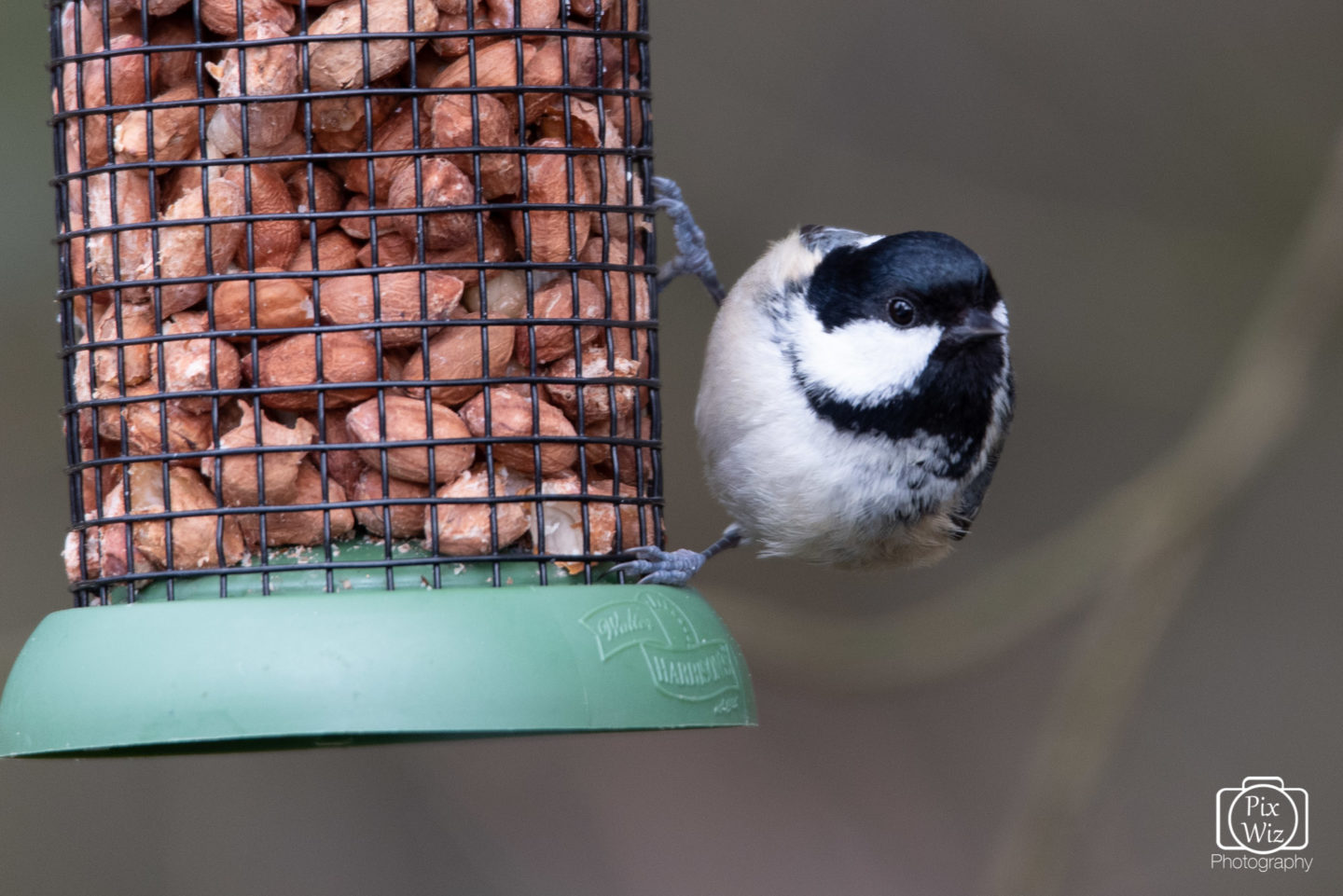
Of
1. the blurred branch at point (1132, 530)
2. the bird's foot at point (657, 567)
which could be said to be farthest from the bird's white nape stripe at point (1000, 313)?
the blurred branch at point (1132, 530)

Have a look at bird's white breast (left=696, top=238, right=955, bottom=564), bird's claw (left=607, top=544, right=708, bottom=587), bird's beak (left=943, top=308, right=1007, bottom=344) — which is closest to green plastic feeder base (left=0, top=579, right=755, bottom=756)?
bird's claw (left=607, top=544, right=708, bottom=587)

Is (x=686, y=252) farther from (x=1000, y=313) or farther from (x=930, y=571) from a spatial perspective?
(x=930, y=571)

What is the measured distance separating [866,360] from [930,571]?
2088mm

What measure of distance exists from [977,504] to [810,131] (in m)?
1.61

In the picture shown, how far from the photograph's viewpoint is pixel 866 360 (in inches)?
98.8

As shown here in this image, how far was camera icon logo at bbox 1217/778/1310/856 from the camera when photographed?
3904mm

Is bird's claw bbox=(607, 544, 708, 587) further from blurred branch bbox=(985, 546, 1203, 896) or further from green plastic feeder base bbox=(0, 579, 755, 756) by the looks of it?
blurred branch bbox=(985, 546, 1203, 896)

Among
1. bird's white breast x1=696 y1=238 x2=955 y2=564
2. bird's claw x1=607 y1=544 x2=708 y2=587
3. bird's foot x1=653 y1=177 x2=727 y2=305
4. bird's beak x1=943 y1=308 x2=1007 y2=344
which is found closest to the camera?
bird's claw x1=607 y1=544 x2=708 y2=587

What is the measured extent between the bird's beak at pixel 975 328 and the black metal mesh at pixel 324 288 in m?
0.69

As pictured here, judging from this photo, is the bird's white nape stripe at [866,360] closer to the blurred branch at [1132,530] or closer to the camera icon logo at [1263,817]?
the blurred branch at [1132,530]

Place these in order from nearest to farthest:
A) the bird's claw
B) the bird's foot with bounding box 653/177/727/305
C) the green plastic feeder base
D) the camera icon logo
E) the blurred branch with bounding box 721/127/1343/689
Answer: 1. the green plastic feeder base
2. the bird's claw
3. the bird's foot with bounding box 653/177/727/305
4. the blurred branch with bounding box 721/127/1343/689
5. the camera icon logo

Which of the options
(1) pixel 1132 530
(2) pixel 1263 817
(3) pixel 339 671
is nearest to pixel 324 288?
(3) pixel 339 671

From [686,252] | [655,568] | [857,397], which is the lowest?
[655,568]

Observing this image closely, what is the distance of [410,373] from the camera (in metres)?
2.07
